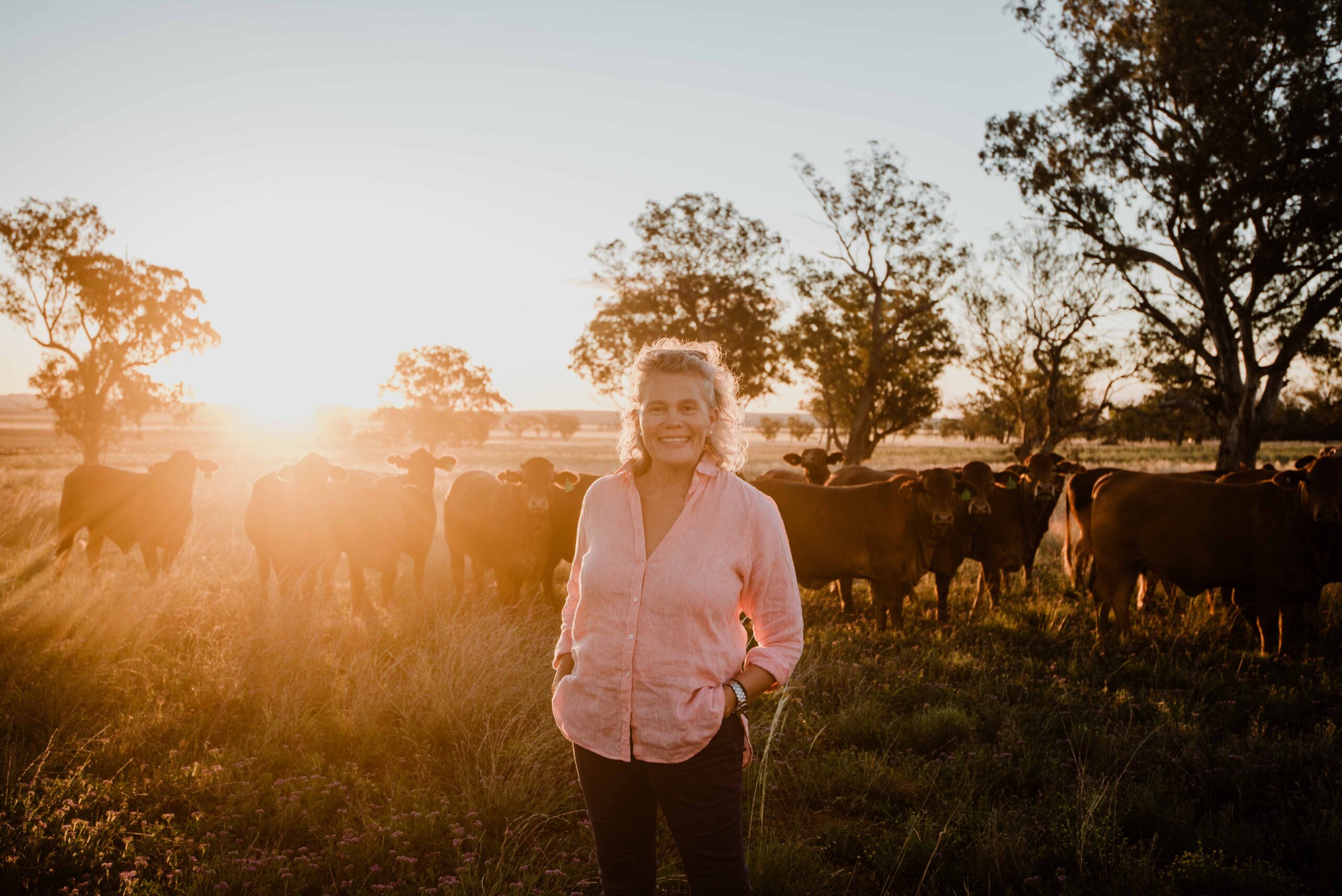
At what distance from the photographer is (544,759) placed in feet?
15.1

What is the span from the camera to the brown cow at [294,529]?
884 centimetres

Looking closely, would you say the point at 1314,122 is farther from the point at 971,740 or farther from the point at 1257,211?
the point at 971,740

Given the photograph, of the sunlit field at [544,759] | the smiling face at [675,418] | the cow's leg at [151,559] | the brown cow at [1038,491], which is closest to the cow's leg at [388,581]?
the sunlit field at [544,759]

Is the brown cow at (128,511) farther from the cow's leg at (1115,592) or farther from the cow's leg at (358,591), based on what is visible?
the cow's leg at (1115,592)

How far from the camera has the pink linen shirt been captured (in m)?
2.24

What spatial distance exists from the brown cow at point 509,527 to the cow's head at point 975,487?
188 inches

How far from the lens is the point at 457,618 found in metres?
7.12

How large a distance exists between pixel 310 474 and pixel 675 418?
841 centimetres

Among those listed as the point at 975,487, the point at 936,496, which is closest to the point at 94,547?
the point at 936,496

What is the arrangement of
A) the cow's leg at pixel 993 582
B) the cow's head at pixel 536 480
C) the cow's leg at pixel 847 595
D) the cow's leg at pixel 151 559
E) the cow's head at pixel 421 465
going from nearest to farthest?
the cow's head at pixel 536 480, the cow's leg at pixel 847 595, the cow's leg at pixel 993 582, the cow's leg at pixel 151 559, the cow's head at pixel 421 465

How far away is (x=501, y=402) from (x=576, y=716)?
49146 millimetres

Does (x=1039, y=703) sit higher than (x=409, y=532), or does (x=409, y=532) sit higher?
(x=409, y=532)

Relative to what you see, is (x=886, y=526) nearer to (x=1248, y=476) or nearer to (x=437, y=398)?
(x=1248, y=476)

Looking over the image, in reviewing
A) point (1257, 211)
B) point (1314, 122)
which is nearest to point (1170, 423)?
point (1257, 211)
